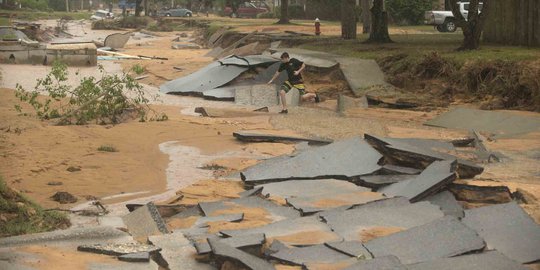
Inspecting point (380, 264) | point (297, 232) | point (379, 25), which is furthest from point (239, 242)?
point (379, 25)

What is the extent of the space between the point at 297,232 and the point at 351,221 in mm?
685

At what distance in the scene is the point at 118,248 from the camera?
9.30m

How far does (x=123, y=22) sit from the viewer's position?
7469cm

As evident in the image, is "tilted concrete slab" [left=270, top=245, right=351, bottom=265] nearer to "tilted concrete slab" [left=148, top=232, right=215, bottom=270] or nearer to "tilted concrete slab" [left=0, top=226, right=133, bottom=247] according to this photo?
"tilted concrete slab" [left=148, top=232, right=215, bottom=270]

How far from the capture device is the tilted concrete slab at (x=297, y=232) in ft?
31.2

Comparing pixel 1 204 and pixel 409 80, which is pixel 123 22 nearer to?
pixel 409 80

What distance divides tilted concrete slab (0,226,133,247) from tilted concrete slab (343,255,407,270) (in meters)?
2.58

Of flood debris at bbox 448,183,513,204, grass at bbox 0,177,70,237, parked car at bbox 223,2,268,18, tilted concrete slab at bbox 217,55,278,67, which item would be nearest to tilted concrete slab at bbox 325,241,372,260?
flood debris at bbox 448,183,513,204

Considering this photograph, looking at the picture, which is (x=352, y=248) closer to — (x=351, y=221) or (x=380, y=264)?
(x=380, y=264)

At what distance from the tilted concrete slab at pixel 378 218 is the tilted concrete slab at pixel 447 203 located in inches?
6.3

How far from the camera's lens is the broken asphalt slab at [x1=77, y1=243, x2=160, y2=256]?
9.14 m

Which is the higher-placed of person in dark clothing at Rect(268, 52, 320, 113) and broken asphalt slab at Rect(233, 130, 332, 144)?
person in dark clothing at Rect(268, 52, 320, 113)

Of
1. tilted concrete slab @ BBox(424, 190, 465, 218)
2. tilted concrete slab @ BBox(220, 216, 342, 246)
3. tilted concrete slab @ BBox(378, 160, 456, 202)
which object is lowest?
tilted concrete slab @ BBox(220, 216, 342, 246)

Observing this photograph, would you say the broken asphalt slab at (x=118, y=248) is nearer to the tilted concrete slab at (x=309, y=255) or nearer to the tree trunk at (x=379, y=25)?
the tilted concrete slab at (x=309, y=255)
